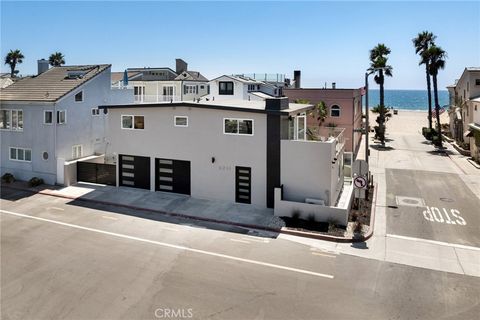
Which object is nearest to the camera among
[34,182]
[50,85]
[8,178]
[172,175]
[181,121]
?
[181,121]

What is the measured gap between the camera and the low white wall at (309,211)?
1869cm

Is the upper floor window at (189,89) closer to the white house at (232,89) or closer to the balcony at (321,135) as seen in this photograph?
the white house at (232,89)

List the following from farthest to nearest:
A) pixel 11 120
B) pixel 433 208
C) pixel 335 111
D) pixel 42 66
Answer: pixel 335 111 < pixel 42 66 < pixel 11 120 < pixel 433 208

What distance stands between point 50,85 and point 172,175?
42.4 ft

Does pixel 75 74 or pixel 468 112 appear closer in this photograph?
pixel 75 74

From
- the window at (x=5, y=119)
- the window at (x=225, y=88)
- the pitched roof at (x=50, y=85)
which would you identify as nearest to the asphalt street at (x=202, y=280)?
the pitched roof at (x=50, y=85)

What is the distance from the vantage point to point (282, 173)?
2080 cm

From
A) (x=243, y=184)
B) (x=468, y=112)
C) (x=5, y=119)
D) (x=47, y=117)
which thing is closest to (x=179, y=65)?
(x=5, y=119)

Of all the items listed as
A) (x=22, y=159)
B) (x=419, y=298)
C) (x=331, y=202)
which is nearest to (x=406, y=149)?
(x=331, y=202)

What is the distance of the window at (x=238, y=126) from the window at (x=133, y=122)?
6073mm

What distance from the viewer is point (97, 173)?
2642 cm

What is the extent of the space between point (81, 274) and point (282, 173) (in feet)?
37.2

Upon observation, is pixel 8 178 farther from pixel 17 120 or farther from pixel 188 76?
pixel 188 76

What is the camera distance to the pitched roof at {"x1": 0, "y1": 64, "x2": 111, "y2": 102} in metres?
27.1
